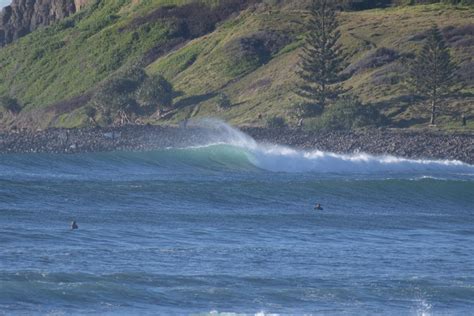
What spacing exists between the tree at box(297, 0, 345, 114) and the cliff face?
5527 centimetres

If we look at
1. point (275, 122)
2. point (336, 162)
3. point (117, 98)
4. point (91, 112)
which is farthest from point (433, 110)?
point (91, 112)

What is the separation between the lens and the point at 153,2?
126 metres

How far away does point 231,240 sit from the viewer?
36.1 meters

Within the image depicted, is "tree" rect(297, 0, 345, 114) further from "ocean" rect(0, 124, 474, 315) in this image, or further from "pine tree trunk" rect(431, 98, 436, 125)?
"ocean" rect(0, 124, 474, 315)

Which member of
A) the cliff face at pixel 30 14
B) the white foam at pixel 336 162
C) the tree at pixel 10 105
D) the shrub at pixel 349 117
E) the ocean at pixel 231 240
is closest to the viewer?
the ocean at pixel 231 240

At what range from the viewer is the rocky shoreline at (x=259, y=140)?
6975 cm

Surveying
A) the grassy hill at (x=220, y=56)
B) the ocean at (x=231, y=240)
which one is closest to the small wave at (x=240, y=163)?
the ocean at (x=231, y=240)

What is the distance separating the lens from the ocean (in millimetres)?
27703

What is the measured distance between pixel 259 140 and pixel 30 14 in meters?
77.4

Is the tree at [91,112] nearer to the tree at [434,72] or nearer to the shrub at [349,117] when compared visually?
the shrub at [349,117]

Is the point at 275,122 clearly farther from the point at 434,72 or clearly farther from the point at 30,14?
the point at 30,14

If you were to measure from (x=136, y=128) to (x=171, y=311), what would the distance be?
181 feet

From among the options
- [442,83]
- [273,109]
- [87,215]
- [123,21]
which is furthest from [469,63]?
[87,215]

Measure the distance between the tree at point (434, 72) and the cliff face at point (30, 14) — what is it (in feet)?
216
